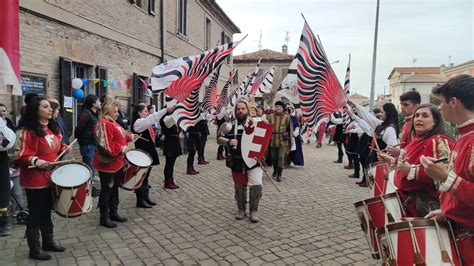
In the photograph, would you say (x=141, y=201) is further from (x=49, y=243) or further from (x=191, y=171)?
(x=191, y=171)

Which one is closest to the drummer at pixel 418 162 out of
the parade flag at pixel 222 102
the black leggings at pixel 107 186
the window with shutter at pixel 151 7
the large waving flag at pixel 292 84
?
the large waving flag at pixel 292 84

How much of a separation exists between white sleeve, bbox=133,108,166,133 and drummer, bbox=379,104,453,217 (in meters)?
3.78

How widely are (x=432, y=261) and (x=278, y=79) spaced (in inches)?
1490

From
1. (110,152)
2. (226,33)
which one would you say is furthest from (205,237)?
(226,33)

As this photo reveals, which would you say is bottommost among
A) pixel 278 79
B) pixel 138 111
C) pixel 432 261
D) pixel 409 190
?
pixel 432 261

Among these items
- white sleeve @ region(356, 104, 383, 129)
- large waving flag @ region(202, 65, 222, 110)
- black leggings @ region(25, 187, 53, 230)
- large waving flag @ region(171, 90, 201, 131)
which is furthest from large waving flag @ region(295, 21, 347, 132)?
large waving flag @ region(202, 65, 222, 110)

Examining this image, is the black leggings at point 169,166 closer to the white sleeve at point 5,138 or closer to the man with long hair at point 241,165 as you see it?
the man with long hair at point 241,165

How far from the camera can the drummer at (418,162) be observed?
115 inches

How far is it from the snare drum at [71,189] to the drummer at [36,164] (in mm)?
124

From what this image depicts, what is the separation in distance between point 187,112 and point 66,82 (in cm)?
374

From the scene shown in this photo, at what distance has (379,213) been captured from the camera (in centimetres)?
304

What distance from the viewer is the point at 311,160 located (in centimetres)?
1219

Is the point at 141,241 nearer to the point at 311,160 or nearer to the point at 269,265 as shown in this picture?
the point at 269,265

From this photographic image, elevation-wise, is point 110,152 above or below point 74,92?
below
